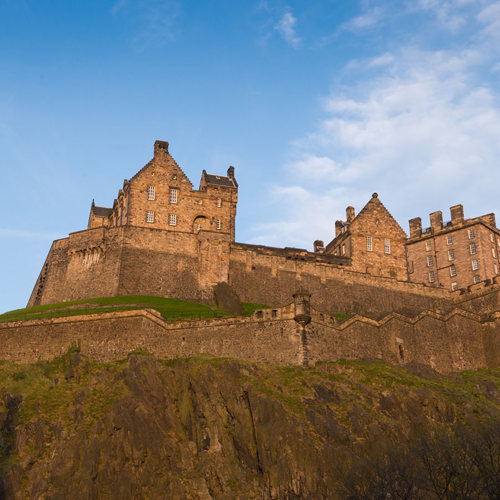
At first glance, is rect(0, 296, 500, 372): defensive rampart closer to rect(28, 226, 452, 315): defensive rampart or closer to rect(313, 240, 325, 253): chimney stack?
rect(28, 226, 452, 315): defensive rampart

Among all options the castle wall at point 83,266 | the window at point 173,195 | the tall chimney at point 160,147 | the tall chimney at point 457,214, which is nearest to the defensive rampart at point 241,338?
the castle wall at point 83,266

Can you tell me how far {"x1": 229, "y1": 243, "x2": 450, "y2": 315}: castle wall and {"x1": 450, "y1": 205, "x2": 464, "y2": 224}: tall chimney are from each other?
1127 centimetres

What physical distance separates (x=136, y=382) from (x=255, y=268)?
24082 millimetres

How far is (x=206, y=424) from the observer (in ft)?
150

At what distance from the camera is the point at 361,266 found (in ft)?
248

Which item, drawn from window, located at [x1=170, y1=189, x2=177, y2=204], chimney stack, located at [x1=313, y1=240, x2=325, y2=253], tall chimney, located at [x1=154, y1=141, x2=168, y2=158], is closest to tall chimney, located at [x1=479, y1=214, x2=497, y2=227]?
chimney stack, located at [x1=313, y1=240, x2=325, y2=253]

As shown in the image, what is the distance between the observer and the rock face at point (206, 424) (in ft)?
138

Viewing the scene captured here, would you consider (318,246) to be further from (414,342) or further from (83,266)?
(414,342)

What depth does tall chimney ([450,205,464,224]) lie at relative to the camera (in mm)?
81125

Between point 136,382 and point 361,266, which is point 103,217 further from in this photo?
point 136,382

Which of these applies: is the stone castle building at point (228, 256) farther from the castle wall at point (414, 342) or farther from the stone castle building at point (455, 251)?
the castle wall at point (414, 342)

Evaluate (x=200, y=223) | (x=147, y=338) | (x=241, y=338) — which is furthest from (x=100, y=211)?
(x=241, y=338)

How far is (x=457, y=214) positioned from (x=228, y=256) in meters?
30.4

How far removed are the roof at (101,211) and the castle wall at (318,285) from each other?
58.8ft
